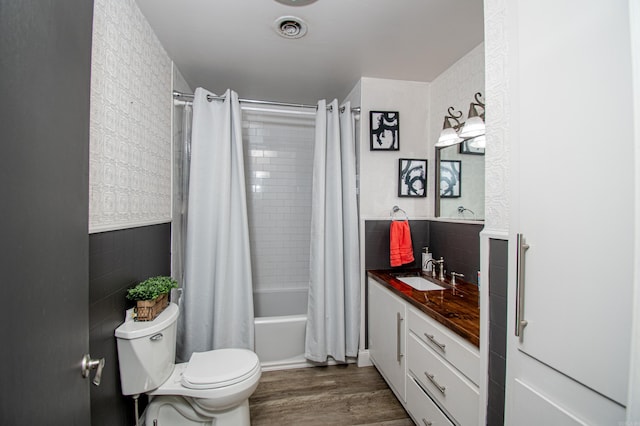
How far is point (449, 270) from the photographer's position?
2.10 meters

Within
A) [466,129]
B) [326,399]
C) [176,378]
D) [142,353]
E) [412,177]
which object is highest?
[466,129]

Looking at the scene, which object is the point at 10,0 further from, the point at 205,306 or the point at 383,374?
the point at 383,374

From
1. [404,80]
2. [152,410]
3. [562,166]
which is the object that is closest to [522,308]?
[562,166]

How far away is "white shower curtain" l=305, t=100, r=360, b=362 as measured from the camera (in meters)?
2.27

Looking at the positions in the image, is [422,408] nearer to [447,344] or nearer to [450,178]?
[447,344]

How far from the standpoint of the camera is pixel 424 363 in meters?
1.48

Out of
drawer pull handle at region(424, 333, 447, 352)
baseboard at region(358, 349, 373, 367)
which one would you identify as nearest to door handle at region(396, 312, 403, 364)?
drawer pull handle at region(424, 333, 447, 352)

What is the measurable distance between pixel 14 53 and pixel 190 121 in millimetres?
1879

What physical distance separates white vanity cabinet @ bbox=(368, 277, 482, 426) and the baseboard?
14 cm

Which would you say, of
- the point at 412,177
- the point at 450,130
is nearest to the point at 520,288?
the point at 450,130

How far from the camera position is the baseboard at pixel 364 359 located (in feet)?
7.61

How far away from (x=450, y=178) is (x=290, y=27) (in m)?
1.60

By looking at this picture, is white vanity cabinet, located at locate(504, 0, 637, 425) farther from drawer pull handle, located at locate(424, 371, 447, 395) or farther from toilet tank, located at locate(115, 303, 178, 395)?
toilet tank, located at locate(115, 303, 178, 395)

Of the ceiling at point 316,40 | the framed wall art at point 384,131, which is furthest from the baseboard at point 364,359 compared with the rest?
the ceiling at point 316,40
